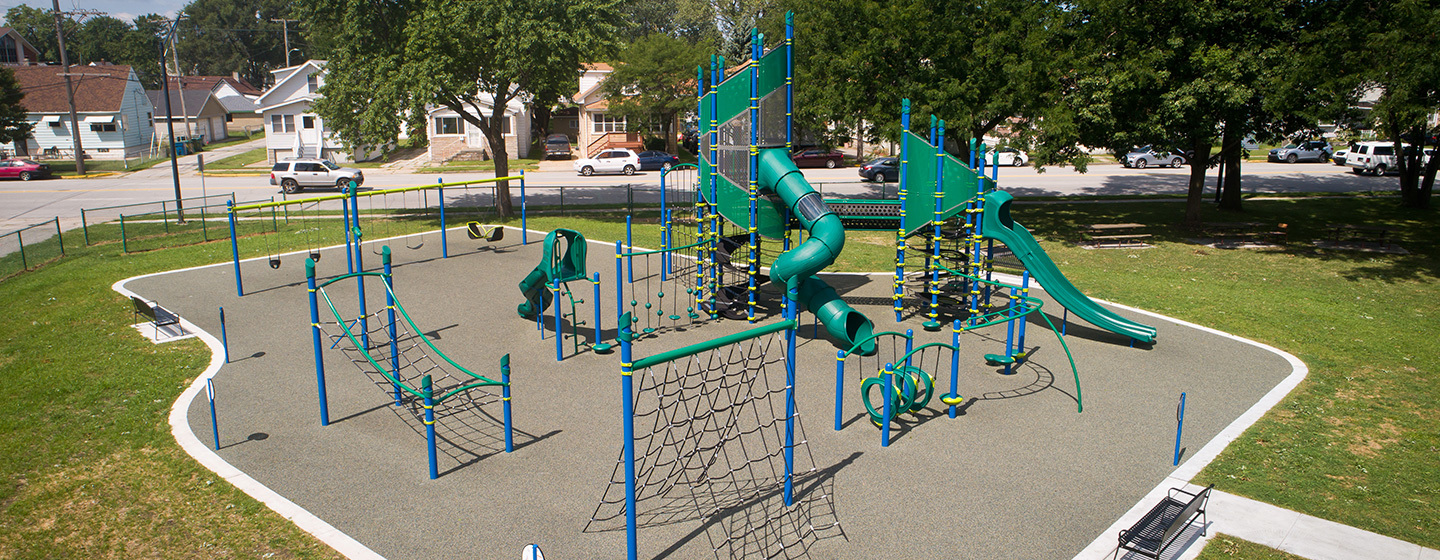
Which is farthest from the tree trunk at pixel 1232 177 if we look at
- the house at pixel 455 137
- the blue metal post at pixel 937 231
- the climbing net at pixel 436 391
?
the house at pixel 455 137

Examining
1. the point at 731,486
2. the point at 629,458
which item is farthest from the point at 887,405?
the point at 629,458

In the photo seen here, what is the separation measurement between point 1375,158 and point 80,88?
76.3 meters

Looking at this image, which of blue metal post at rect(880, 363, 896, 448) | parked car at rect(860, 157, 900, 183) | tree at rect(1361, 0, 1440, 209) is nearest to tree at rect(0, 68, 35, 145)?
parked car at rect(860, 157, 900, 183)

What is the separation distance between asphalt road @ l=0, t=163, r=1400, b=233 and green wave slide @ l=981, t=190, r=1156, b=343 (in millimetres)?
15934

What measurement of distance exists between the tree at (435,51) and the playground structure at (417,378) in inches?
415

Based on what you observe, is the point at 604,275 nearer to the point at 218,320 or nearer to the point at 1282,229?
the point at 218,320

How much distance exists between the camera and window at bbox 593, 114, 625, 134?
5434 centimetres

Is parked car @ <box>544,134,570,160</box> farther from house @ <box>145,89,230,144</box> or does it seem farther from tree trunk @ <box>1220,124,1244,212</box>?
tree trunk @ <box>1220,124,1244,212</box>

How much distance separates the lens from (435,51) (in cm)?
2350

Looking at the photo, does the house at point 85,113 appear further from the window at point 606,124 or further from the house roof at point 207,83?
the window at point 606,124

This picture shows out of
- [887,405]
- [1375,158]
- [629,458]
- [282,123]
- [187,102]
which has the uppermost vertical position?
[187,102]

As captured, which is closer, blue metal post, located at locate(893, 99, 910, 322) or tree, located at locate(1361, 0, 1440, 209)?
blue metal post, located at locate(893, 99, 910, 322)

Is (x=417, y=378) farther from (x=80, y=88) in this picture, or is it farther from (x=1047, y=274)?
(x=80, y=88)

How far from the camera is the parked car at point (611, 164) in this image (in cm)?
4400
